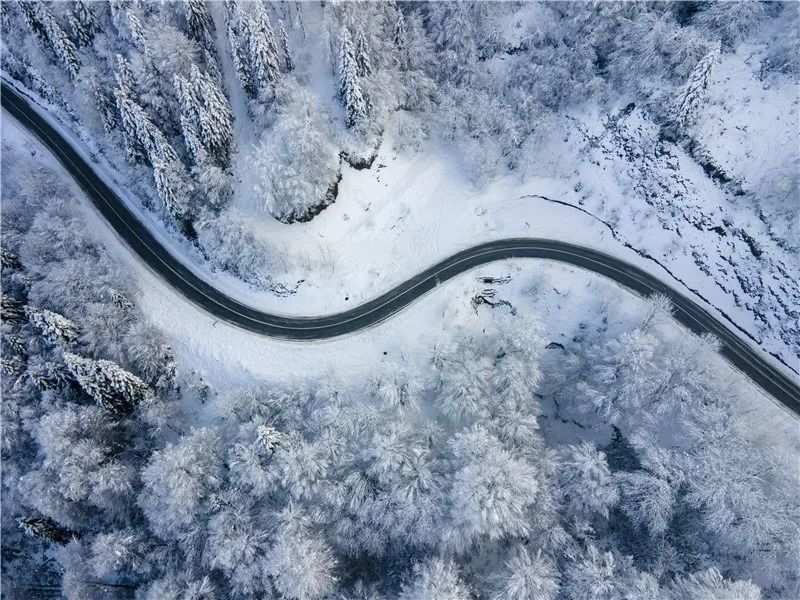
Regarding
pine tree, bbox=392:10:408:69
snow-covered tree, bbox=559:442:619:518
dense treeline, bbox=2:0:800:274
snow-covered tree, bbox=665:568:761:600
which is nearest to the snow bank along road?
dense treeline, bbox=2:0:800:274

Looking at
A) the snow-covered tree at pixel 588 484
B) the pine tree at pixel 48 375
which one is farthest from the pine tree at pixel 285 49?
the snow-covered tree at pixel 588 484

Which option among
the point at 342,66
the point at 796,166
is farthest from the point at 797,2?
the point at 342,66

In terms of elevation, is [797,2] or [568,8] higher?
[568,8]

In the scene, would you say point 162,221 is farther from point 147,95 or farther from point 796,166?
point 796,166

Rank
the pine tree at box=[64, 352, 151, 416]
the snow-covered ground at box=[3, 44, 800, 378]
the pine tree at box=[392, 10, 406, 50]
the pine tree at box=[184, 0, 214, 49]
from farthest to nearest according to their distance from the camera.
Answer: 1. the pine tree at box=[392, 10, 406, 50]
2. the pine tree at box=[184, 0, 214, 49]
3. the snow-covered ground at box=[3, 44, 800, 378]
4. the pine tree at box=[64, 352, 151, 416]

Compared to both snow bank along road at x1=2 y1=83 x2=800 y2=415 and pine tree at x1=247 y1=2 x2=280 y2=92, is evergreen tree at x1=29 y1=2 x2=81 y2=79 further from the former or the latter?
pine tree at x1=247 y1=2 x2=280 y2=92

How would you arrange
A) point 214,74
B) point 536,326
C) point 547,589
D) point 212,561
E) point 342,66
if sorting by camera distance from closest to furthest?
1. point 547,589
2. point 212,561
3. point 536,326
4. point 342,66
5. point 214,74

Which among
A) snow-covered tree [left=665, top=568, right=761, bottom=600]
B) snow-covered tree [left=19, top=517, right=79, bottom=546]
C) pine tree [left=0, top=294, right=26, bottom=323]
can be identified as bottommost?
snow-covered tree [left=665, top=568, right=761, bottom=600]
